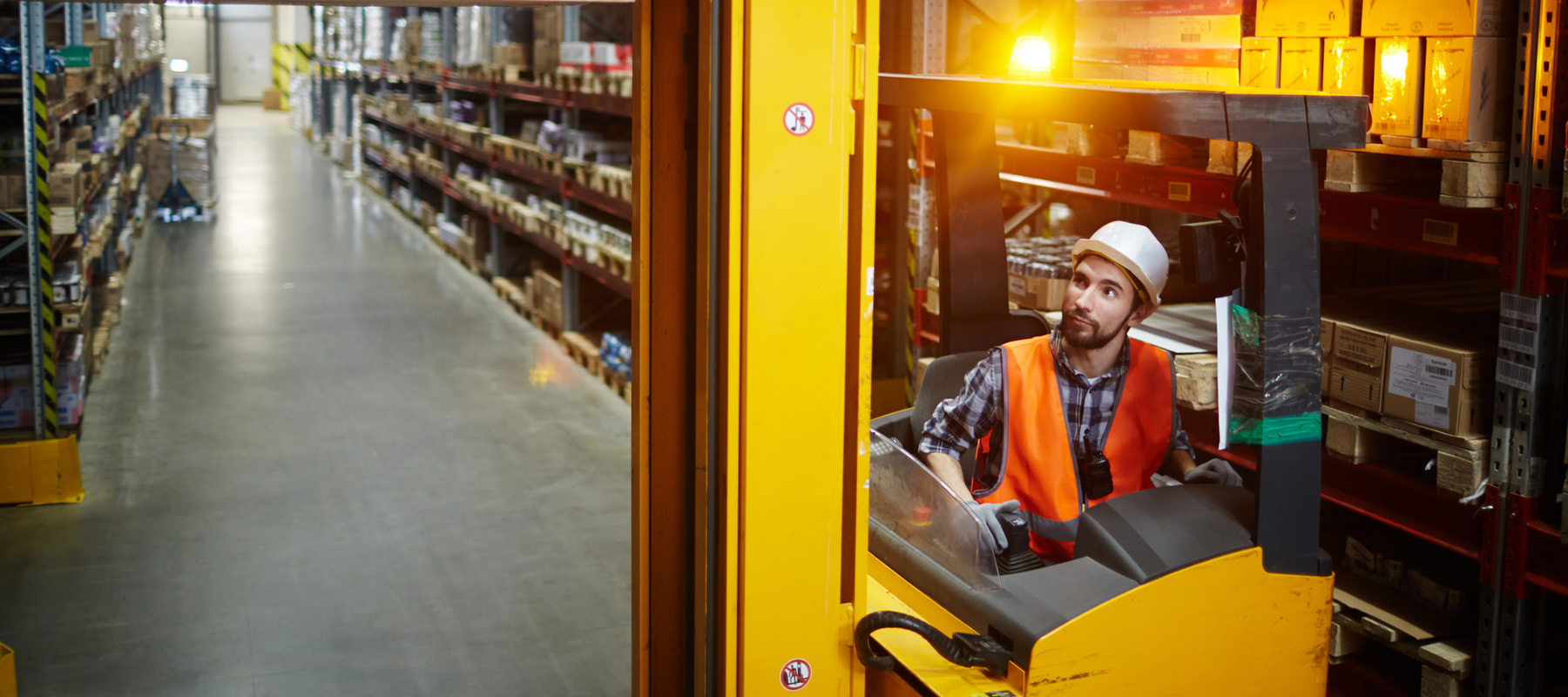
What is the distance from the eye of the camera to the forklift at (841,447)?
2.33 meters

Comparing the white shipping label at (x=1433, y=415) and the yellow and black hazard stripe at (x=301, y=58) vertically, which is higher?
the yellow and black hazard stripe at (x=301, y=58)

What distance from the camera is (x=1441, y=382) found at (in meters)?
3.53

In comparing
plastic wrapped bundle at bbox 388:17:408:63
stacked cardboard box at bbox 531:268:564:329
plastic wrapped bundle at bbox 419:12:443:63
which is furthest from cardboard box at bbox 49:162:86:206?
plastic wrapped bundle at bbox 388:17:408:63

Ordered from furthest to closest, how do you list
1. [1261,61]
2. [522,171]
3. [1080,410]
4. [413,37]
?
[413,37], [522,171], [1261,61], [1080,410]

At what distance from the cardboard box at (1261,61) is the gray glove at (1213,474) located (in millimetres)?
1494

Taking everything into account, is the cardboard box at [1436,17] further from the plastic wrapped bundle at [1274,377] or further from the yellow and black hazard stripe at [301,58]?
the yellow and black hazard stripe at [301,58]

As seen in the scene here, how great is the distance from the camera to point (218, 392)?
28.8 feet

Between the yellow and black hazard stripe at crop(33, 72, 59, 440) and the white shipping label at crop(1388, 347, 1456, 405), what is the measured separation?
249 inches

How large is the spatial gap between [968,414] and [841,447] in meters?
0.94

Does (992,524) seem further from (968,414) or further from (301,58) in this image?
(301,58)

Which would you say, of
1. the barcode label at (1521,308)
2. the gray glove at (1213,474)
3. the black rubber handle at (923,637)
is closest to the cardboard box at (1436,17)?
the barcode label at (1521,308)

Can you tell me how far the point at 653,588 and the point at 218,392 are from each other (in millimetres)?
6999

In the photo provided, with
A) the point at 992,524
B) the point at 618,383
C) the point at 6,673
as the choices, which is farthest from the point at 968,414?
the point at 618,383

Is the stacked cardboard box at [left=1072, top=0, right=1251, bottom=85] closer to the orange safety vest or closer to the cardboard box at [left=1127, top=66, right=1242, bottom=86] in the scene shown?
the cardboard box at [left=1127, top=66, right=1242, bottom=86]
